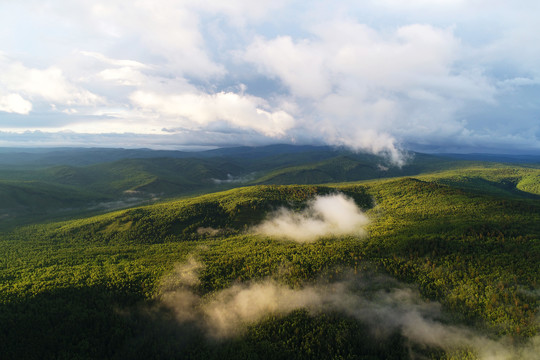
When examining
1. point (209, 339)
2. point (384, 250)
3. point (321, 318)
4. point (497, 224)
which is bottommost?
point (209, 339)

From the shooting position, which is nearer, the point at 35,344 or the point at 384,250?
the point at 35,344

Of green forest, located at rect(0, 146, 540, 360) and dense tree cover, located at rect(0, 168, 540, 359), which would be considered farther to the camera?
dense tree cover, located at rect(0, 168, 540, 359)

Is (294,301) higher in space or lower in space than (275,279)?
lower

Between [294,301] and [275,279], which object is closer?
[294,301]

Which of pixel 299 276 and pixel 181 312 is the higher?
pixel 299 276

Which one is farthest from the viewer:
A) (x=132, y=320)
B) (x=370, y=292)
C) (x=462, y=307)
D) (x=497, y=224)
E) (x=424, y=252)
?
(x=497, y=224)

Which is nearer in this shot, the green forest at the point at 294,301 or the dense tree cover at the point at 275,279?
the green forest at the point at 294,301

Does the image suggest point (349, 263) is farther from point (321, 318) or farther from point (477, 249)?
point (477, 249)

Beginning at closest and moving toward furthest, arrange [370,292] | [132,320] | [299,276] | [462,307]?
[462,307], [132,320], [370,292], [299,276]

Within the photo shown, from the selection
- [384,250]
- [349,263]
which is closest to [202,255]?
[349,263]

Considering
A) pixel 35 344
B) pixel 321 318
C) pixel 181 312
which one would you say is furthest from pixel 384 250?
pixel 35 344
